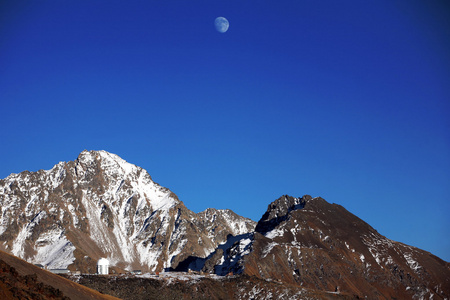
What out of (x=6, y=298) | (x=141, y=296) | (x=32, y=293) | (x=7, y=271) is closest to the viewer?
(x=6, y=298)

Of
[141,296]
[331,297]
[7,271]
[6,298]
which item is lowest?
[6,298]

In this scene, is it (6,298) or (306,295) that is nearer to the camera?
(6,298)

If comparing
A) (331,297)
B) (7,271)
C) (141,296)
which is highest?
(331,297)

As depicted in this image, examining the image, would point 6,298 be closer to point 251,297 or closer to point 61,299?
point 61,299

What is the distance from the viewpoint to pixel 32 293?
7744 cm

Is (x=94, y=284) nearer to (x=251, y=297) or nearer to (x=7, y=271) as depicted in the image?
(x=251, y=297)

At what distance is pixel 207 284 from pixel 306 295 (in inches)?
1394

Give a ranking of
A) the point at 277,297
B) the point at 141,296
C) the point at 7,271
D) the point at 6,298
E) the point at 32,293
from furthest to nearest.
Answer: the point at 277,297 < the point at 141,296 < the point at 7,271 < the point at 32,293 < the point at 6,298

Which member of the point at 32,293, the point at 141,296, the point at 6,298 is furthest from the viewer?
the point at 141,296

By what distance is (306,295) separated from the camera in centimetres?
19312

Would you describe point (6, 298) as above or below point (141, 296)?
below

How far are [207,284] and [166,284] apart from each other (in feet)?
48.3

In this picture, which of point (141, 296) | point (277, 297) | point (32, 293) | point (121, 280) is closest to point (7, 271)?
point (32, 293)

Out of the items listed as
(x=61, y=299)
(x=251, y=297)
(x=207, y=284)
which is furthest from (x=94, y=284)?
(x=61, y=299)
